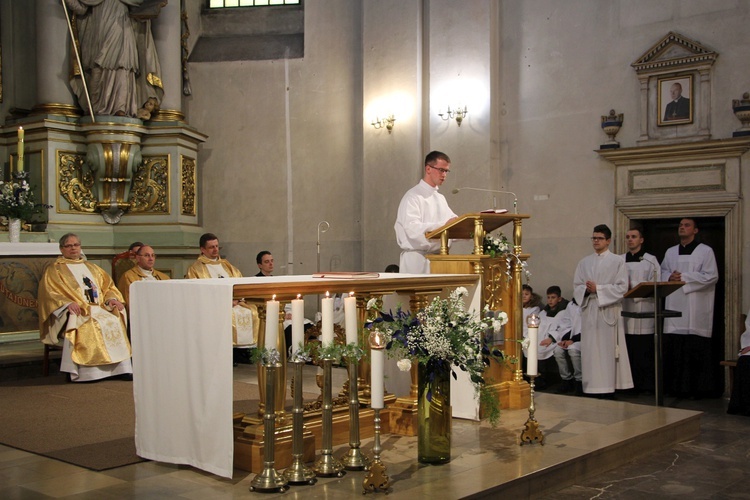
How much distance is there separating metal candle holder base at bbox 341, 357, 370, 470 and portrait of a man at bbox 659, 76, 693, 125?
6191 millimetres

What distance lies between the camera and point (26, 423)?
19.2 feet

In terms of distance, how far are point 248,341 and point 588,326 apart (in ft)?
12.0

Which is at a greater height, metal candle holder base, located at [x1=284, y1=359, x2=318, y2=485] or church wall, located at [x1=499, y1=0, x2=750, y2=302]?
church wall, located at [x1=499, y1=0, x2=750, y2=302]

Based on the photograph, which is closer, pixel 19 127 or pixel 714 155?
pixel 714 155

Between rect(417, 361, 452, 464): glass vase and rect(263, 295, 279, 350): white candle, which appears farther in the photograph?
rect(417, 361, 452, 464): glass vase

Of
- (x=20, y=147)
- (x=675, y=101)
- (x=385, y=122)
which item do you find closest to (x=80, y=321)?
(x=20, y=147)

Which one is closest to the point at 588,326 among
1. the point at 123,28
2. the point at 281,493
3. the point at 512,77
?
the point at 512,77

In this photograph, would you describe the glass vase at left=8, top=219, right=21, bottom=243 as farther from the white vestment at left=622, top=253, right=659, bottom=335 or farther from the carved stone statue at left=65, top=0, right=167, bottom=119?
the white vestment at left=622, top=253, right=659, bottom=335

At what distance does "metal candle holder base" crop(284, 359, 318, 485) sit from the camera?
4.17 m

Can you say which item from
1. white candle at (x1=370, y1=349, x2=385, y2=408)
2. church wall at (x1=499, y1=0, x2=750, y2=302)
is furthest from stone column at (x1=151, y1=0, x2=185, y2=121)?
white candle at (x1=370, y1=349, x2=385, y2=408)

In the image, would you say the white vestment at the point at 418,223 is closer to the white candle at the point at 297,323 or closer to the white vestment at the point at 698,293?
the white candle at the point at 297,323

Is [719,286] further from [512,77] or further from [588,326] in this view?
[512,77]

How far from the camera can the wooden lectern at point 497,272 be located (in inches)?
231

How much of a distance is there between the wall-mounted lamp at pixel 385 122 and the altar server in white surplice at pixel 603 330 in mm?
3721
